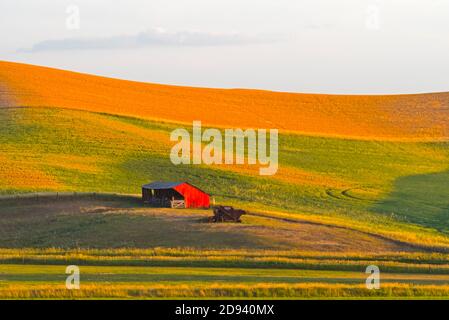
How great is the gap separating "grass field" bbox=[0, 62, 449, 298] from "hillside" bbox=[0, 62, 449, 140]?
36cm

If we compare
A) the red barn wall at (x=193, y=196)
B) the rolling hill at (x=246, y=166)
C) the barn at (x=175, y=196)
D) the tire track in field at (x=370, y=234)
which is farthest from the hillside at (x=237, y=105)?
the tire track in field at (x=370, y=234)

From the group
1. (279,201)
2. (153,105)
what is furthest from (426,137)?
(279,201)

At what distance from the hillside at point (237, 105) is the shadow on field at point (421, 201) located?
20189mm

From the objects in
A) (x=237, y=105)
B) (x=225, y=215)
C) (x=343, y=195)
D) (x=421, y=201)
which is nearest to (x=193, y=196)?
(x=225, y=215)

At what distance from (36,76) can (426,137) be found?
45970 mm

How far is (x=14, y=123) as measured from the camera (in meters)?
98.1

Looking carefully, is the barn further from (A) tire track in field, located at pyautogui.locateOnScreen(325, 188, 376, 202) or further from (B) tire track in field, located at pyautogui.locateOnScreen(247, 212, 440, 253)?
(A) tire track in field, located at pyautogui.locateOnScreen(325, 188, 376, 202)

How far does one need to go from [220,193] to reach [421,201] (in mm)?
16961

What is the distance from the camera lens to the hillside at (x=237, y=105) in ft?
372

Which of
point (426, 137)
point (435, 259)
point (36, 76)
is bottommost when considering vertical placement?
point (435, 259)

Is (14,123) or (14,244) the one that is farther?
(14,123)
